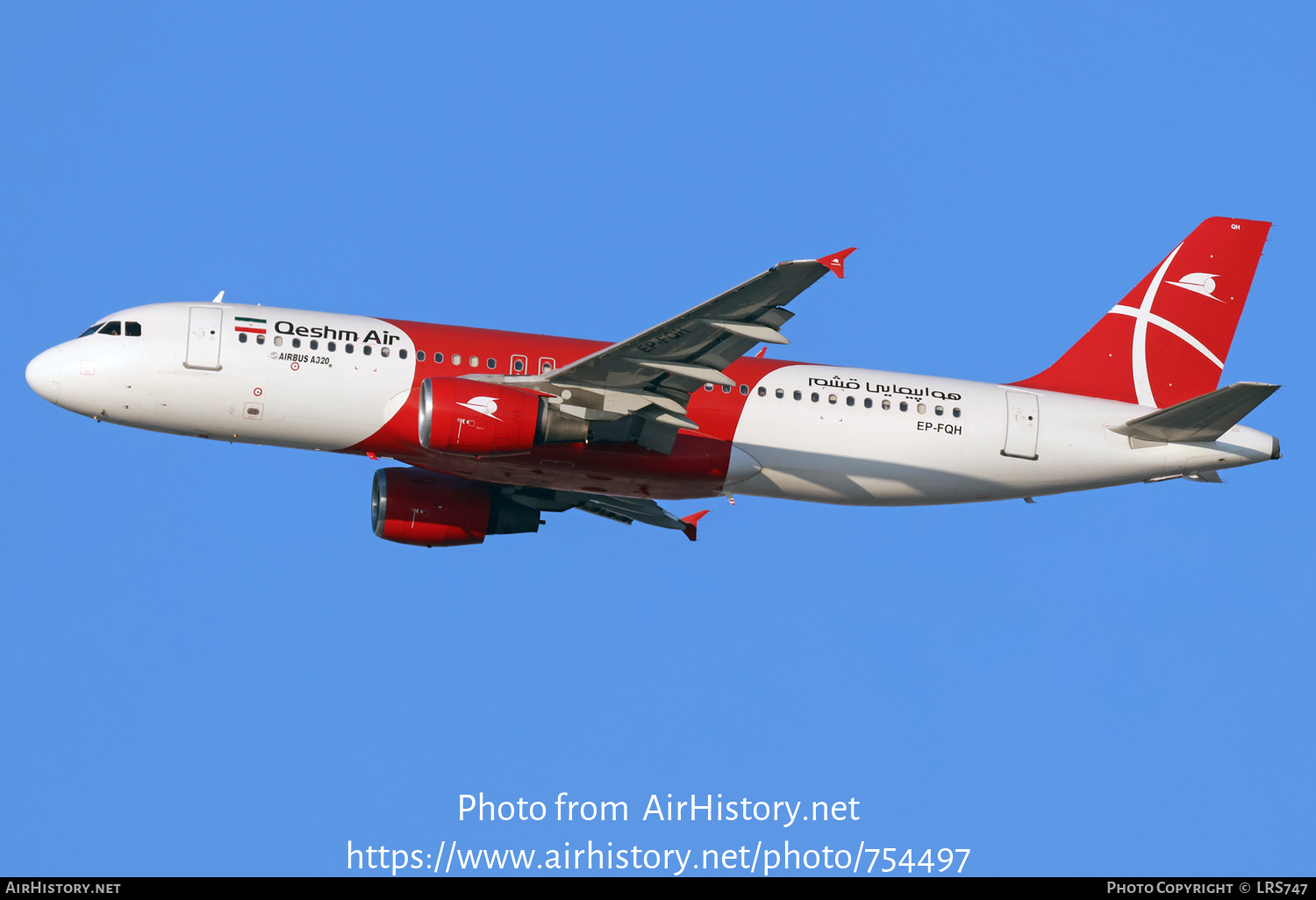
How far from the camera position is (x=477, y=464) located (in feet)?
121

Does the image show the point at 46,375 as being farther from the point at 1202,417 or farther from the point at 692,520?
the point at 1202,417

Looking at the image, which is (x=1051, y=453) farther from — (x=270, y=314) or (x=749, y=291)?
(x=270, y=314)

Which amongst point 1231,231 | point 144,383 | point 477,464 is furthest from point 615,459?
point 1231,231

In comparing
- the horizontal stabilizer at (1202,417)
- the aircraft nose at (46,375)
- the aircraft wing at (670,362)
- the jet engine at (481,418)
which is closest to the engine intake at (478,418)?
the jet engine at (481,418)

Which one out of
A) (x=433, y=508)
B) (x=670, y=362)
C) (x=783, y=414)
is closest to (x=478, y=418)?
(x=670, y=362)

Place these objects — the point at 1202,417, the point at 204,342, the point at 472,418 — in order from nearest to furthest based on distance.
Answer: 1. the point at 472,418
2. the point at 204,342
3. the point at 1202,417

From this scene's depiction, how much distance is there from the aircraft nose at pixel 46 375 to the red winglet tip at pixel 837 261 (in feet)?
64.2

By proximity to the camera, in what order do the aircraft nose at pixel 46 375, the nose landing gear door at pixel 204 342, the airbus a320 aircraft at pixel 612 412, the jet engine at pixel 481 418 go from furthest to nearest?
the aircraft nose at pixel 46 375, the nose landing gear door at pixel 204 342, the airbus a320 aircraft at pixel 612 412, the jet engine at pixel 481 418

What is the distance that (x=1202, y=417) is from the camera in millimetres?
38750

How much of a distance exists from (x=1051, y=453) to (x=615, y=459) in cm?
1228

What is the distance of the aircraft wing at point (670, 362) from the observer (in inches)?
1252

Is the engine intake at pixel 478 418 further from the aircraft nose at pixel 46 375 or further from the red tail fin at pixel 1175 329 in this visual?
the red tail fin at pixel 1175 329

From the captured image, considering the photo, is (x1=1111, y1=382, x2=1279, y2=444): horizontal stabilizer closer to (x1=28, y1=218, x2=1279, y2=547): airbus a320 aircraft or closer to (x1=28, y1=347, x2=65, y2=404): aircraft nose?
(x1=28, y1=218, x2=1279, y2=547): airbus a320 aircraft

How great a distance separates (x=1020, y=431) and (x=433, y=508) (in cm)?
1651
